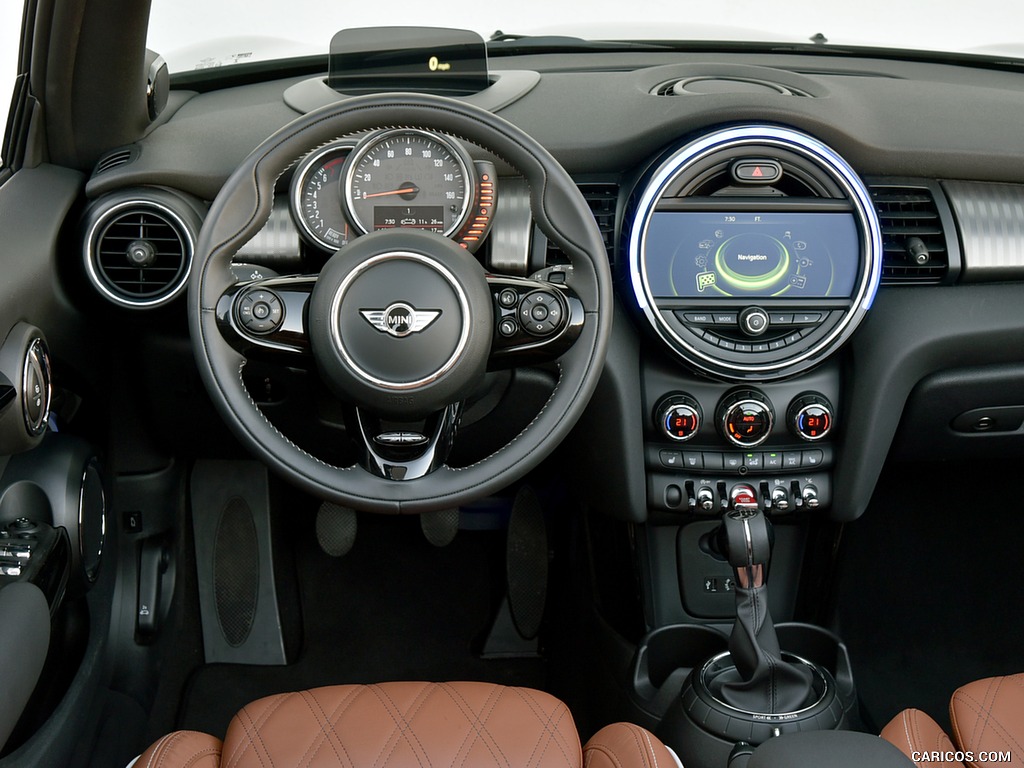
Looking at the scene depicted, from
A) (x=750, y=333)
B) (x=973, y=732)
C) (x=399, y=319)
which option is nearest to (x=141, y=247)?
(x=399, y=319)

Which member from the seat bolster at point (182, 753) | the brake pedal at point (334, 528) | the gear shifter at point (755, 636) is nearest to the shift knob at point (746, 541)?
the gear shifter at point (755, 636)

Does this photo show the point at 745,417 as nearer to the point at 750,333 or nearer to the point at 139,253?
the point at 750,333

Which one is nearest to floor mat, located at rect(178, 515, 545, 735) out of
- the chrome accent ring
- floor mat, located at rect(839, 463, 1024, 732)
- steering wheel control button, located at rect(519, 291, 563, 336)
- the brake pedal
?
the brake pedal

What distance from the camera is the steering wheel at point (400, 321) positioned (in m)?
1.24

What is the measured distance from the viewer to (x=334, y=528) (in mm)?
2439

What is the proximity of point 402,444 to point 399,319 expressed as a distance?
17cm

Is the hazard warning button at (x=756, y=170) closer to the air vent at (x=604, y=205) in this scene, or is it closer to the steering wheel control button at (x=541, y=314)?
the air vent at (x=604, y=205)

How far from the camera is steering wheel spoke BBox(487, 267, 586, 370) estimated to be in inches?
51.6

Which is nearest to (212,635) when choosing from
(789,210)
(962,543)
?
(789,210)

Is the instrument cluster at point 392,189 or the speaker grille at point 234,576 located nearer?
the instrument cluster at point 392,189

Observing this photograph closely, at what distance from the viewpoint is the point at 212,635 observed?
2.27m

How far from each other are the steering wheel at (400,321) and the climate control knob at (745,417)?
0.43 m

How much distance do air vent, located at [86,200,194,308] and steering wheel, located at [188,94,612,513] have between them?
11.9 inches

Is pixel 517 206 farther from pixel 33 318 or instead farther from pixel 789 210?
pixel 33 318
